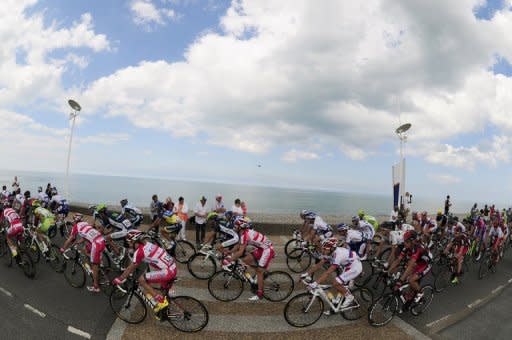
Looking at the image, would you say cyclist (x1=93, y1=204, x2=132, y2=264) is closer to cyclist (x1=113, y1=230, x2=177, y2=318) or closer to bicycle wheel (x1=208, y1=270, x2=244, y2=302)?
bicycle wheel (x1=208, y1=270, x2=244, y2=302)

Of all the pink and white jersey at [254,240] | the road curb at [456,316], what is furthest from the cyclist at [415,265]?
the pink and white jersey at [254,240]

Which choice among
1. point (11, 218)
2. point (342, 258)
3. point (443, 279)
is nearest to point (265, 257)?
point (342, 258)

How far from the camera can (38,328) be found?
5.79 m

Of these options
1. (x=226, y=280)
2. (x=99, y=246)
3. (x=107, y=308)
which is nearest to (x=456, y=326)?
(x=226, y=280)

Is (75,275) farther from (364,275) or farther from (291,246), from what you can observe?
(364,275)

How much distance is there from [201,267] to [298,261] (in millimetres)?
3417

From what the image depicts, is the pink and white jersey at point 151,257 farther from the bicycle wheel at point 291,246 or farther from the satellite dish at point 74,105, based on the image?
the satellite dish at point 74,105

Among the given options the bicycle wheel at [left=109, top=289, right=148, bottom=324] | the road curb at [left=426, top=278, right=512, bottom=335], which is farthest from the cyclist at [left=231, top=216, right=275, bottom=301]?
the road curb at [left=426, top=278, right=512, bottom=335]

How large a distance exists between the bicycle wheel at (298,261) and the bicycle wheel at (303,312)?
335 centimetres

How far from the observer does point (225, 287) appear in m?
7.46

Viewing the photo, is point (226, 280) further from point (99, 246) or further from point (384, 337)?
point (384, 337)

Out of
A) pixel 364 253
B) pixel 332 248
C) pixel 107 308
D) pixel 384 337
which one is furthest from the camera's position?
pixel 364 253

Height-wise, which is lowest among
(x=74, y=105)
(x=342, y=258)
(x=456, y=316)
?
(x=456, y=316)

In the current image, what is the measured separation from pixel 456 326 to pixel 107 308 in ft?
28.0
